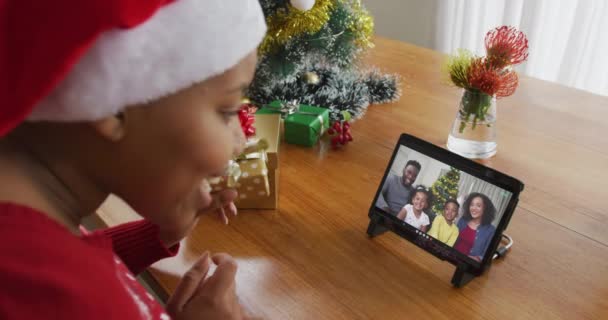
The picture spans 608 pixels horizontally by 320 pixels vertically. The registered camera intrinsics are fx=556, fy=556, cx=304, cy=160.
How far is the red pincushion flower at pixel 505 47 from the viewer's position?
90 cm

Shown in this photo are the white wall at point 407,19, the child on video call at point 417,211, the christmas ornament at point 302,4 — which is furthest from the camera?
the white wall at point 407,19

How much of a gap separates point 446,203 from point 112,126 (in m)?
0.46

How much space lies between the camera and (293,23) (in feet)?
3.47

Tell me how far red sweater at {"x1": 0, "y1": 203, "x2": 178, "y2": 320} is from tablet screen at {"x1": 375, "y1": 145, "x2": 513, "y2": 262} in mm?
398

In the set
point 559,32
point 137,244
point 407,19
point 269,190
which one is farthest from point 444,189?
point 407,19

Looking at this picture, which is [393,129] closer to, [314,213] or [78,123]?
[314,213]

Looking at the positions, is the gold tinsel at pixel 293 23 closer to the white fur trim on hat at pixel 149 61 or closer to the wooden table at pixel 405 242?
the wooden table at pixel 405 242

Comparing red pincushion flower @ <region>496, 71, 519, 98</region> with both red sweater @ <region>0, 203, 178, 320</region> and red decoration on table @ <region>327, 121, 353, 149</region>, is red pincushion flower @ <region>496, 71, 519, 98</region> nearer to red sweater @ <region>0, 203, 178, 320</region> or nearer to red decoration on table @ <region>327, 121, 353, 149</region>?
red decoration on table @ <region>327, 121, 353, 149</region>

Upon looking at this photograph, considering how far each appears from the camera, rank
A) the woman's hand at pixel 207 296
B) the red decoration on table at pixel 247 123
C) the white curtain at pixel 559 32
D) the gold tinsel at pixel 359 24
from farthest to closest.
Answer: the white curtain at pixel 559 32 < the gold tinsel at pixel 359 24 < the red decoration on table at pixel 247 123 < the woman's hand at pixel 207 296

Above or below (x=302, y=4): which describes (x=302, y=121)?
below

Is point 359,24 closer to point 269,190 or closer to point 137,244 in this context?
point 269,190

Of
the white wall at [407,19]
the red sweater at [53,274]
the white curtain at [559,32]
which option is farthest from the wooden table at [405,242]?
the white wall at [407,19]

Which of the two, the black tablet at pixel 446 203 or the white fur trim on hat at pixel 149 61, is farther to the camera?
the black tablet at pixel 446 203

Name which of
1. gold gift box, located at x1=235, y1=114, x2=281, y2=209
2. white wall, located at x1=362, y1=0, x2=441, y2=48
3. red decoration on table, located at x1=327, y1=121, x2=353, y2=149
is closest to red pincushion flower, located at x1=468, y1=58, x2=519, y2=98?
red decoration on table, located at x1=327, y1=121, x2=353, y2=149
